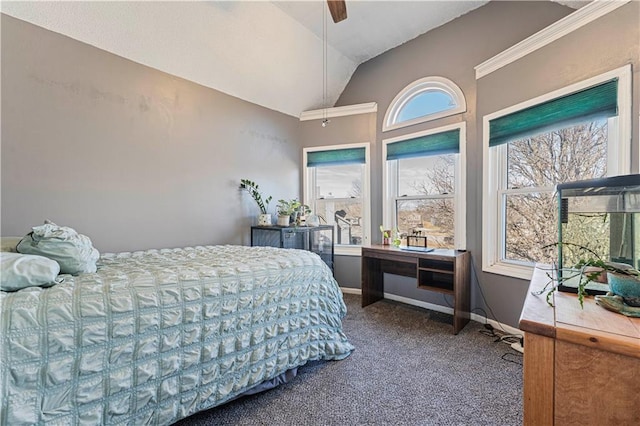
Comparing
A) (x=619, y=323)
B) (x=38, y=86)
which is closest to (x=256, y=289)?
(x=619, y=323)

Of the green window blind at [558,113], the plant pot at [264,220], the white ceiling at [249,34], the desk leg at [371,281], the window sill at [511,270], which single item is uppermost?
the white ceiling at [249,34]

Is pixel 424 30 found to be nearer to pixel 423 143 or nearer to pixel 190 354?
pixel 423 143

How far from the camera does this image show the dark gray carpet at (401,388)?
1.56m

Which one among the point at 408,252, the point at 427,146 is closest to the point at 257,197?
the point at 408,252

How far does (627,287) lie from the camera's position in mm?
1008

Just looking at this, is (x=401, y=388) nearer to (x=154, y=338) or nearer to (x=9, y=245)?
(x=154, y=338)

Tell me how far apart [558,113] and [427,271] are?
1808 mm

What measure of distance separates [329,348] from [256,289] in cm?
83

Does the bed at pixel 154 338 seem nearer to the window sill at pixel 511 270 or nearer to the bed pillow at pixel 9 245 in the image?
the bed pillow at pixel 9 245

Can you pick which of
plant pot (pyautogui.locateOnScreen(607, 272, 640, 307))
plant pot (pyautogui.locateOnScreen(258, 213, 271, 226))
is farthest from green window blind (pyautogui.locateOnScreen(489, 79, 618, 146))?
plant pot (pyautogui.locateOnScreen(258, 213, 271, 226))

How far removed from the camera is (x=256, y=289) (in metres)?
1.73

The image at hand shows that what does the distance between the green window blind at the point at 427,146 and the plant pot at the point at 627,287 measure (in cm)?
222

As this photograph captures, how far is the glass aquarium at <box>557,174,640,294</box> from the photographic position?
3.73ft

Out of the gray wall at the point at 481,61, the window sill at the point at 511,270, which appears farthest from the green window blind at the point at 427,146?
the window sill at the point at 511,270
